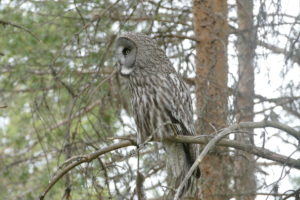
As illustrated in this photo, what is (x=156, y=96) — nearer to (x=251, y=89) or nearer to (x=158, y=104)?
(x=158, y=104)

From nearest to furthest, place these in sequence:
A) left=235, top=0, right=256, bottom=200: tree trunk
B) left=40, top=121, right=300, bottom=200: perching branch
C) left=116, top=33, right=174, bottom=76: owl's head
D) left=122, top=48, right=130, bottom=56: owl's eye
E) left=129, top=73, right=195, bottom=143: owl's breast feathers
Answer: left=40, top=121, right=300, bottom=200: perching branch, left=235, top=0, right=256, bottom=200: tree trunk, left=129, top=73, right=195, bottom=143: owl's breast feathers, left=116, top=33, right=174, bottom=76: owl's head, left=122, top=48, right=130, bottom=56: owl's eye

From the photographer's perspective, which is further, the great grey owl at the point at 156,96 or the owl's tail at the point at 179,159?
the owl's tail at the point at 179,159

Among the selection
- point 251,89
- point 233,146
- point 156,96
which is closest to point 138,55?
point 156,96

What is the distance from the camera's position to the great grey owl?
16.4 ft

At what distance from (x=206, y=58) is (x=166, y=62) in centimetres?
118

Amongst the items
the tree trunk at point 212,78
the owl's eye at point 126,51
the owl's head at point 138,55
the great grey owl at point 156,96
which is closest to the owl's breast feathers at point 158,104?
the great grey owl at point 156,96

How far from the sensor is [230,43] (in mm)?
6855

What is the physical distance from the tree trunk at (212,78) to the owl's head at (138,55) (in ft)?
2.19

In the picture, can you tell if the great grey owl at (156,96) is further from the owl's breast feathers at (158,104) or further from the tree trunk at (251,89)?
the tree trunk at (251,89)

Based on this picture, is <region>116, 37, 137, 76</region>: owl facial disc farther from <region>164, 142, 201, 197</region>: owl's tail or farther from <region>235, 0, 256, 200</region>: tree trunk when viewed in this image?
<region>235, 0, 256, 200</region>: tree trunk

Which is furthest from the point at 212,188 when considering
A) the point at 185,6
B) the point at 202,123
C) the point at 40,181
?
the point at 40,181

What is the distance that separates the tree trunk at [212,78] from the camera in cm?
581

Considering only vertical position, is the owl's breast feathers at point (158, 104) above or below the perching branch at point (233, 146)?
above

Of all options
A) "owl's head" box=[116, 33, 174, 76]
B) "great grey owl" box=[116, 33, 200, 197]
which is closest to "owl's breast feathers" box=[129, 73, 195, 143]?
"great grey owl" box=[116, 33, 200, 197]
